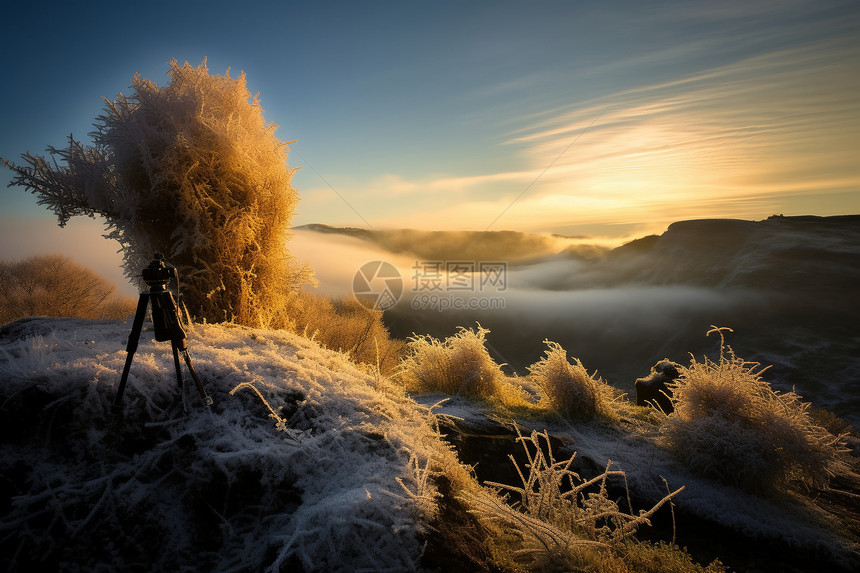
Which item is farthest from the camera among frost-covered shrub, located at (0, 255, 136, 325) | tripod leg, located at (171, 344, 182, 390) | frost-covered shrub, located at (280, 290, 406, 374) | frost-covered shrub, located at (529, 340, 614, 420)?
frost-covered shrub, located at (280, 290, 406, 374)

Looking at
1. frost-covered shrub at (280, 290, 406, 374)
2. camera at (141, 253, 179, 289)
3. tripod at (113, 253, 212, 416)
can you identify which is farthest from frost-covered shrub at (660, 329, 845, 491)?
frost-covered shrub at (280, 290, 406, 374)

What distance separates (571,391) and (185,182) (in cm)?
745

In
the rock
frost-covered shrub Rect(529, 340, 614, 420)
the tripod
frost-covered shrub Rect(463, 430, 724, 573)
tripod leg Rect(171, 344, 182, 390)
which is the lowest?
the rock

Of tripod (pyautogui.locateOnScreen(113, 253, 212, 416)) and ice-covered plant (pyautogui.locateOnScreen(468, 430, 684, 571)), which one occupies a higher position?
tripod (pyautogui.locateOnScreen(113, 253, 212, 416))

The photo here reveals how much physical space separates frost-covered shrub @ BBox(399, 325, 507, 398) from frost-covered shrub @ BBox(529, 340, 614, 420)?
941mm

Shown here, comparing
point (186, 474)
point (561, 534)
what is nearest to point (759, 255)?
point (561, 534)

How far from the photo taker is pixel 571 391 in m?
7.70

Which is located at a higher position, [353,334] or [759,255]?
[759,255]

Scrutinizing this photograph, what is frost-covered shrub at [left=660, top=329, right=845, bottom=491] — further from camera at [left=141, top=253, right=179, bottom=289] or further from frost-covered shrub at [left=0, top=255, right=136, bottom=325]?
frost-covered shrub at [left=0, top=255, right=136, bottom=325]

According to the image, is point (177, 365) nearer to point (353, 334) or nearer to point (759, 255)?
point (353, 334)

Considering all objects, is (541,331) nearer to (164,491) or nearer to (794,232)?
(794,232)

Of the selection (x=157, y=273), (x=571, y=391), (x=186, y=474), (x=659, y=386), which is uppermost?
(x=157, y=273)

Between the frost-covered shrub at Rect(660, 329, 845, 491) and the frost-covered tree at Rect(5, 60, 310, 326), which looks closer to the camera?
the frost-covered tree at Rect(5, 60, 310, 326)

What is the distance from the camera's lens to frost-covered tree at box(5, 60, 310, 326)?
15.6 feet
